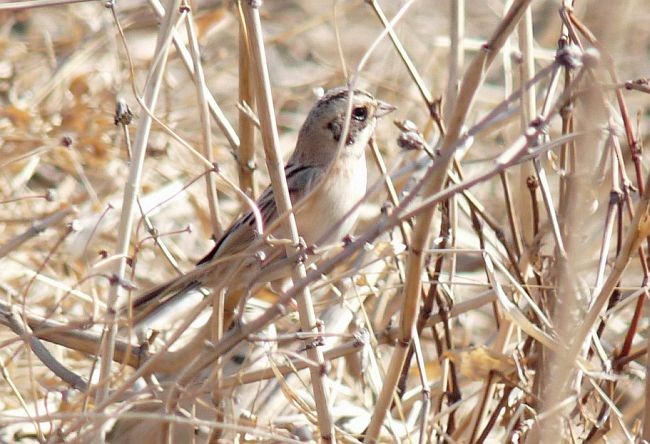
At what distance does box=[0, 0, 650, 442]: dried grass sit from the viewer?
2023 mm

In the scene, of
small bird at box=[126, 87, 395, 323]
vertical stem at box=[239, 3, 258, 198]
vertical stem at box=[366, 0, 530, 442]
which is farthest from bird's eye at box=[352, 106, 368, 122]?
vertical stem at box=[366, 0, 530, 442]

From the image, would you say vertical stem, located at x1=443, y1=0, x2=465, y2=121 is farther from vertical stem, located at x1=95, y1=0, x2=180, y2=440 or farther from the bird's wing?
vertical stem, located at x1=95, y1=0, x2=180, y2=440

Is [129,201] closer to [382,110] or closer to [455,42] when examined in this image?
[455,42]

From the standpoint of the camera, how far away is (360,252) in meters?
3.29

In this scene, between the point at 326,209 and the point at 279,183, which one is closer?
the point at 279,183

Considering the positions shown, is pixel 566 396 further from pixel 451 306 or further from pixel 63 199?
pixel 63 199

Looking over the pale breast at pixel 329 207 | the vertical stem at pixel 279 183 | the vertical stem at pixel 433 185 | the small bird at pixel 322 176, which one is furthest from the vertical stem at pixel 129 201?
the pale breast at pixel 329 207

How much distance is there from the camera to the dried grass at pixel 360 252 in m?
2.02

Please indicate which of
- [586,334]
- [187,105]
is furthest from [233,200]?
[586,334]

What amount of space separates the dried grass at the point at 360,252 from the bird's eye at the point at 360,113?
21cm

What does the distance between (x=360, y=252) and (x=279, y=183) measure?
1.05 m

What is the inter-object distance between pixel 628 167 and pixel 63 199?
7.91 ft

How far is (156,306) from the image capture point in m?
3.02

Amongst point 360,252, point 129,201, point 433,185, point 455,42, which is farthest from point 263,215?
point 433,185
